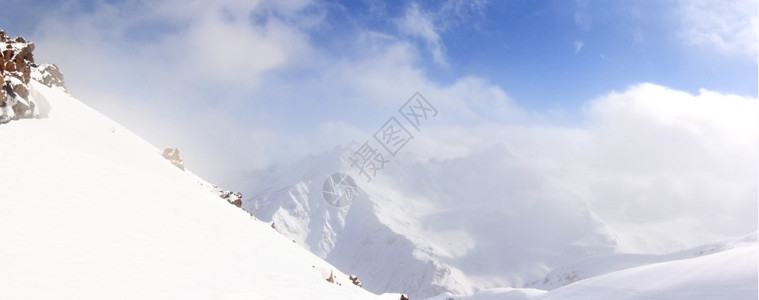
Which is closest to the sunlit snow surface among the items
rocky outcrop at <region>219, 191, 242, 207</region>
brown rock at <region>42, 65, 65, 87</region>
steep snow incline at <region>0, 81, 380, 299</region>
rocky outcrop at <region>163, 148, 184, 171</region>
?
steep snow incline at <region>0, 81, 380, 299</region>

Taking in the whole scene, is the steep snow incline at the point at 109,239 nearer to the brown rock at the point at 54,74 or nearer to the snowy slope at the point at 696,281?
the snowy slope at the point at 696,281

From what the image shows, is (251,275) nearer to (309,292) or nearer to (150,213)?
(309,292)

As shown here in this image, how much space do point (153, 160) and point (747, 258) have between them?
164 ft

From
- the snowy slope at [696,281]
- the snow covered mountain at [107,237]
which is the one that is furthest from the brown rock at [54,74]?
the snowy slope at [696,281]

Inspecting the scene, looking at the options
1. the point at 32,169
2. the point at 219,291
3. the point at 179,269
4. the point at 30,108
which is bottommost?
the point at 219,291

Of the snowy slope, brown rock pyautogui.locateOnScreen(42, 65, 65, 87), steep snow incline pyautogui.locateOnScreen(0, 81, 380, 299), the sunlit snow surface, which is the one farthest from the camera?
brown rock pyautogui.locateOnScreen(42, 65, 65, 87)

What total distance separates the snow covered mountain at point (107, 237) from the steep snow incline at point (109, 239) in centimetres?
5

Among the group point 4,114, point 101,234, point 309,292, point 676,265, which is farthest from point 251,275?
point 4,114

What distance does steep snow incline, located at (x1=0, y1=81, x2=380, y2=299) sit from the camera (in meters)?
12.6

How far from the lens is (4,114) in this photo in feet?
91.3

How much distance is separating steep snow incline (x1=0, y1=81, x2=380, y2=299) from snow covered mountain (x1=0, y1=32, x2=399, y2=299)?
0.16 ft

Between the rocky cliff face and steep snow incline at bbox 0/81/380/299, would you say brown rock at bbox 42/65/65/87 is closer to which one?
the rocky cliff face

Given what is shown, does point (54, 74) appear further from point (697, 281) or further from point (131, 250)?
point (697, 281)

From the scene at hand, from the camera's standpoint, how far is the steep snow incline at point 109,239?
1262 centimetres
